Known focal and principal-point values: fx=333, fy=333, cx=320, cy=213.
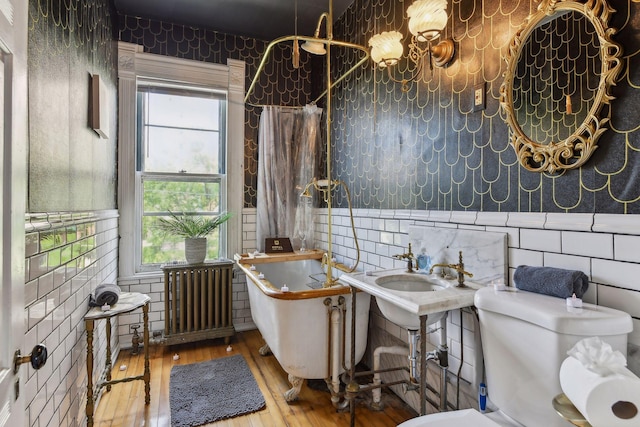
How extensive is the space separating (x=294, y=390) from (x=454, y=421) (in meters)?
1.28

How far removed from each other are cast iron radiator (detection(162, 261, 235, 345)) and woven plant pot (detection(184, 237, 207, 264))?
0.08 metres

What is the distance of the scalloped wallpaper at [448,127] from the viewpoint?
1103 millimetres

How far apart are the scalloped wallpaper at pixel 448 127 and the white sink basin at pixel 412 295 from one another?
1.39 feet

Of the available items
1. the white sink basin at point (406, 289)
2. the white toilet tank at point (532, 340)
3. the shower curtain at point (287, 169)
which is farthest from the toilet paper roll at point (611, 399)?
the shower curtain at point (287, 169)

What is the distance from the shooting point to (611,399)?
78cm

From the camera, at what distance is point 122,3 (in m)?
2.82

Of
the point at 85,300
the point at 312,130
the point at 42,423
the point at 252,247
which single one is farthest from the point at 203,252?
the point at 42,423

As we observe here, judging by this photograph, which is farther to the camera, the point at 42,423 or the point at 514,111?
the point at 514,111

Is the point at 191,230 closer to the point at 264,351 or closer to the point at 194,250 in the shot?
the point at 194,250

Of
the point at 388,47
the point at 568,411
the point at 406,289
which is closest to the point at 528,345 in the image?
the point at 568,411

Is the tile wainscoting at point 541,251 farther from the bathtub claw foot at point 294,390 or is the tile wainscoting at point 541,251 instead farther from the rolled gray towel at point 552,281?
the bathtub claw foot at point 294,390

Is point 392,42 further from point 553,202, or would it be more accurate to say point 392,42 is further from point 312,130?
point 312,130

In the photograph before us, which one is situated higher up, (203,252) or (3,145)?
(3,145)

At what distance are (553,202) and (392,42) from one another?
49.1 inches
